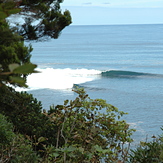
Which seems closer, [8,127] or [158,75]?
[8,127]

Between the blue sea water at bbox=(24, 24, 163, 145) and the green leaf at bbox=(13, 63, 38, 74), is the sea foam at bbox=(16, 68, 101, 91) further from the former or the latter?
the green leaf at bbox=(13, 63, 38, 74)

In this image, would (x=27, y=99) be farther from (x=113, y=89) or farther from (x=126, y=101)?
(x=113, y=89)

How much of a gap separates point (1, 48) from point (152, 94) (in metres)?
23.5

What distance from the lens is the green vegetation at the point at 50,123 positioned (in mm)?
4652

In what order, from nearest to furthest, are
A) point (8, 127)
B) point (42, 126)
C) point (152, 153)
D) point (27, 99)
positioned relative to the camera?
point (152, 153) → point (8, 127) → point (42, 126) → point (27, 99)

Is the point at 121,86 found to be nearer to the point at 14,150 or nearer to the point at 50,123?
the point at 50,123

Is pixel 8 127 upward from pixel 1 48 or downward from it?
downward

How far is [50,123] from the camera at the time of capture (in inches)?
346

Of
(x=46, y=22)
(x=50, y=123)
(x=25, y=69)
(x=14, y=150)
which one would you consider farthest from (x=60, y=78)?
(x=25, y=69)

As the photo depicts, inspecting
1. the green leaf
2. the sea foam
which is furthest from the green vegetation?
the sea foam

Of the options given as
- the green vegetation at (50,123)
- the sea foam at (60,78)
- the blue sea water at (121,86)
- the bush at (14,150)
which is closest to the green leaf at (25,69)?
the green vegetation at (50,123)

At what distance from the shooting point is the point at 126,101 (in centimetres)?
2800

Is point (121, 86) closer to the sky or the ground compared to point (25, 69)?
closer to the ground

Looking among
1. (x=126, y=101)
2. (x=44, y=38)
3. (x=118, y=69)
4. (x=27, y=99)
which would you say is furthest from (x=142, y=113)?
(x=118, y=69)
